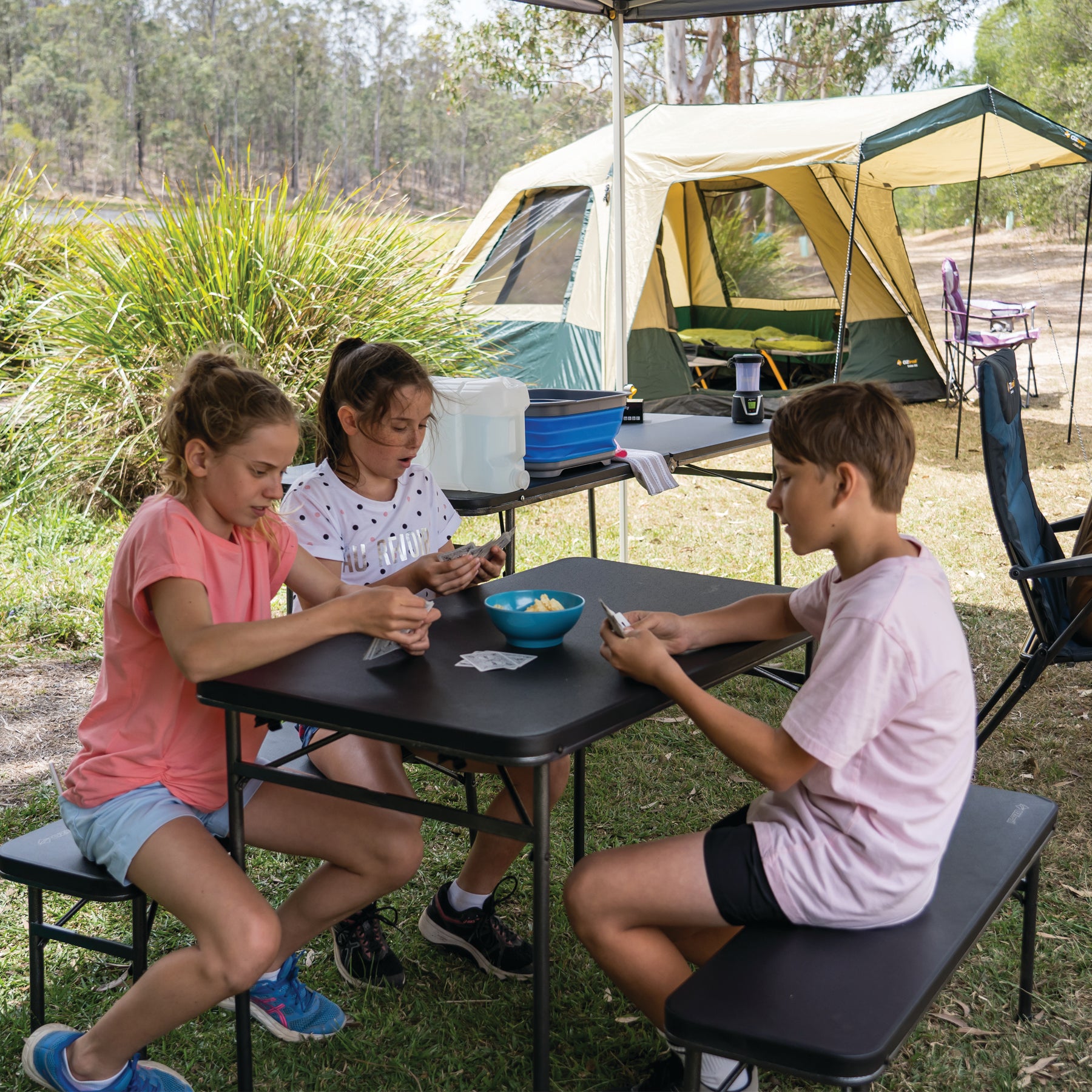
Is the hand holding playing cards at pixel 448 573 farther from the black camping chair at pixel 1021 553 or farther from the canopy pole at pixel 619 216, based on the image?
the canopy pole at pixel 619 216

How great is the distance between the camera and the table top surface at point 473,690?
1.48m

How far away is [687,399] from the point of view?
316 inches

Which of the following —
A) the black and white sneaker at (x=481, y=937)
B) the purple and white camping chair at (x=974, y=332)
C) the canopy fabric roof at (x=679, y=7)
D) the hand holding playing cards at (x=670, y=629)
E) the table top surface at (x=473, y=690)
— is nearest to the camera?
the table top surface at (x=473, y=690)

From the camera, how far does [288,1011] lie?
2080 millimetres


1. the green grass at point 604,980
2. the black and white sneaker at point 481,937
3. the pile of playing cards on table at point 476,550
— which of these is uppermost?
the pile of playing cards on table at point 476,550

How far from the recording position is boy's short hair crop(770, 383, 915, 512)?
158cm

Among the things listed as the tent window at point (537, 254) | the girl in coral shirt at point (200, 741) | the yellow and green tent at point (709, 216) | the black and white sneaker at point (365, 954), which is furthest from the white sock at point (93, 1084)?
the tent window at point (537, 254)

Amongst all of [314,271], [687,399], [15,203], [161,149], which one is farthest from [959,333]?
[161,149]

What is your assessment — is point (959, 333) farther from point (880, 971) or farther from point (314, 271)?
point (880, 971)

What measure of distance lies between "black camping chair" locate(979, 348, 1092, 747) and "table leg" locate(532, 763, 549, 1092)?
1723 millimetres

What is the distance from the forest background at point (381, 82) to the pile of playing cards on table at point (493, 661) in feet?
57.0

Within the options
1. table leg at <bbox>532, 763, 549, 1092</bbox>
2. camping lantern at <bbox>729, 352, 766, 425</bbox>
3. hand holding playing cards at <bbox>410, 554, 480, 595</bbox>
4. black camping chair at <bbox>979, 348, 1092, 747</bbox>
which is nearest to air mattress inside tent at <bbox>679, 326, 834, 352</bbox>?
Answer: camping lantern at <bbox>729, 352, 766, 425</bbox>

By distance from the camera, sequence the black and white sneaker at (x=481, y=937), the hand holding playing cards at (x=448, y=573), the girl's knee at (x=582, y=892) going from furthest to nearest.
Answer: the black and white sneaker at (x=481, y=937)
the hand holding playing cards at (x=448, y=573)
the girl's knee at (x=582, y=892)

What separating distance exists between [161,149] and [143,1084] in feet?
97.4
